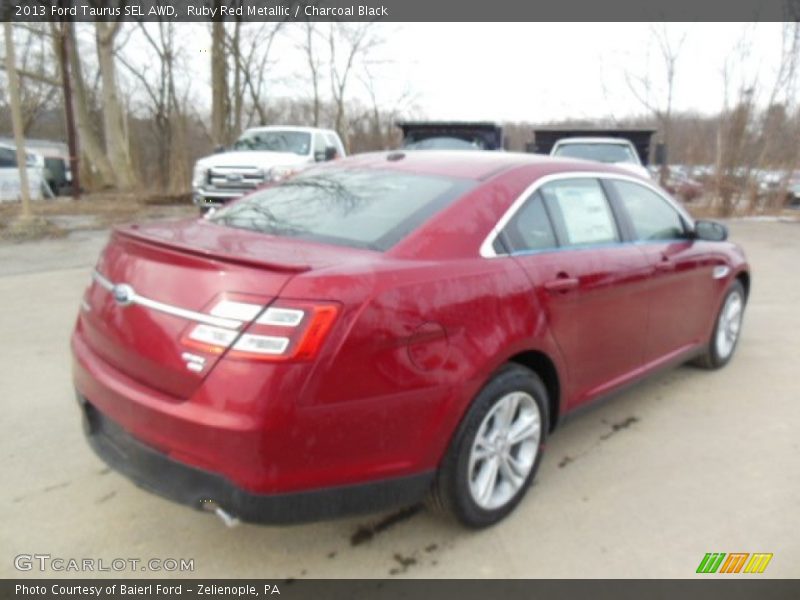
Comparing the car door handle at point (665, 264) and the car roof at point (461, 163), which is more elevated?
the car roof at point (461, 163)

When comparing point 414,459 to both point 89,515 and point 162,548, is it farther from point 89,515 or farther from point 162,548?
point 89,515

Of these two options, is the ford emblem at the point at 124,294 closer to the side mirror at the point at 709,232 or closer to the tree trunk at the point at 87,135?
the side mirror at the point at 709,232

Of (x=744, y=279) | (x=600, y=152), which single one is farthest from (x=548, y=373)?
(x=600, y=152)

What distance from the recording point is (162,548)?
8.03ft

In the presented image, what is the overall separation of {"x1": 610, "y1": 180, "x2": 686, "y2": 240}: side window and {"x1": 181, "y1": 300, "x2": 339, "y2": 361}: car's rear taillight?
2.25m

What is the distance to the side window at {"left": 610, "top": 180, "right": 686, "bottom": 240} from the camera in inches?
140

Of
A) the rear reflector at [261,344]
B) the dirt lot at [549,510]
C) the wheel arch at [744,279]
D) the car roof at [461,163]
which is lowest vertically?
the dirt lot at [549,510]

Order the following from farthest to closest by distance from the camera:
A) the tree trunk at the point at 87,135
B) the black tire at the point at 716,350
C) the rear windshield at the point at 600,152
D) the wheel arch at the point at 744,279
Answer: the tree trunk at the point at 87,135
the rear windshield at the point at 600,152
the wheel arch at the point at 744,279
the black tire at the point at 716,350

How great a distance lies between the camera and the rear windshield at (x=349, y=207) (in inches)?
99.9

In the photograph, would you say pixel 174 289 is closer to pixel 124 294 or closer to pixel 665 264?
pixel 124 294

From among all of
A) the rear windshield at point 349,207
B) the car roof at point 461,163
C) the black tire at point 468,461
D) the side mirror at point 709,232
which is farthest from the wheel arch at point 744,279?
the rear windshield at point 349,207

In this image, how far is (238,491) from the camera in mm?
1980

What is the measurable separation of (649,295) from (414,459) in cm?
193

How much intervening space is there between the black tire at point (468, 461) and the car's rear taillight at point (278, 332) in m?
0.77
